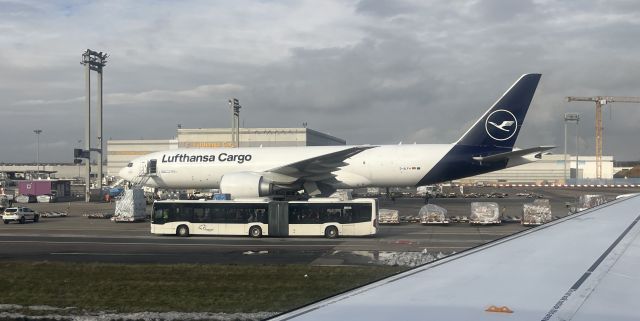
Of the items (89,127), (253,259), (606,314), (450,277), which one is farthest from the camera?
(89,127)

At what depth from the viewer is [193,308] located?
1257 cm

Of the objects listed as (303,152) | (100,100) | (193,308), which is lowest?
(193,308)

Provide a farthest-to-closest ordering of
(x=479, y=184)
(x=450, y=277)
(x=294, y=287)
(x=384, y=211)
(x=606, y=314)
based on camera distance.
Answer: (x=479, y=184), (x=384, y=211), (x=294, y=287), (x=450, y=277), (x=606, y=314)

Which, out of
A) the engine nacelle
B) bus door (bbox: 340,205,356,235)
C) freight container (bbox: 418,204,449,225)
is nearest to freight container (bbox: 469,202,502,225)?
freight container (bbox: 418,204,449,225)

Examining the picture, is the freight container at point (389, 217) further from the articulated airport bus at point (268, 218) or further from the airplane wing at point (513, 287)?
the airplane wing at point (513, 287)

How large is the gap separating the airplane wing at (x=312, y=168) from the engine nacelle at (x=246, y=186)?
7.11ft

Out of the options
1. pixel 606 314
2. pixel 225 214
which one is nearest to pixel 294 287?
pixel 606 314

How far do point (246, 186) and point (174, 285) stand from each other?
18554mm

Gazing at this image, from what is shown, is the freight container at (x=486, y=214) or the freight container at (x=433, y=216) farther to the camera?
the freight container at (x=433, y=216)

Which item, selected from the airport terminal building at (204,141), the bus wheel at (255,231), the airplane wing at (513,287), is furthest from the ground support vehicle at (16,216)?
the airport terminal building at (204,141)

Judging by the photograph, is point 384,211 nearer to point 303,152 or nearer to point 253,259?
point 303,152

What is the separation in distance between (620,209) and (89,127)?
5887 cm

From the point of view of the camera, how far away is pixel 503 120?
38.2 m

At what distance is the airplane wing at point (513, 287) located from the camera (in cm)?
375
